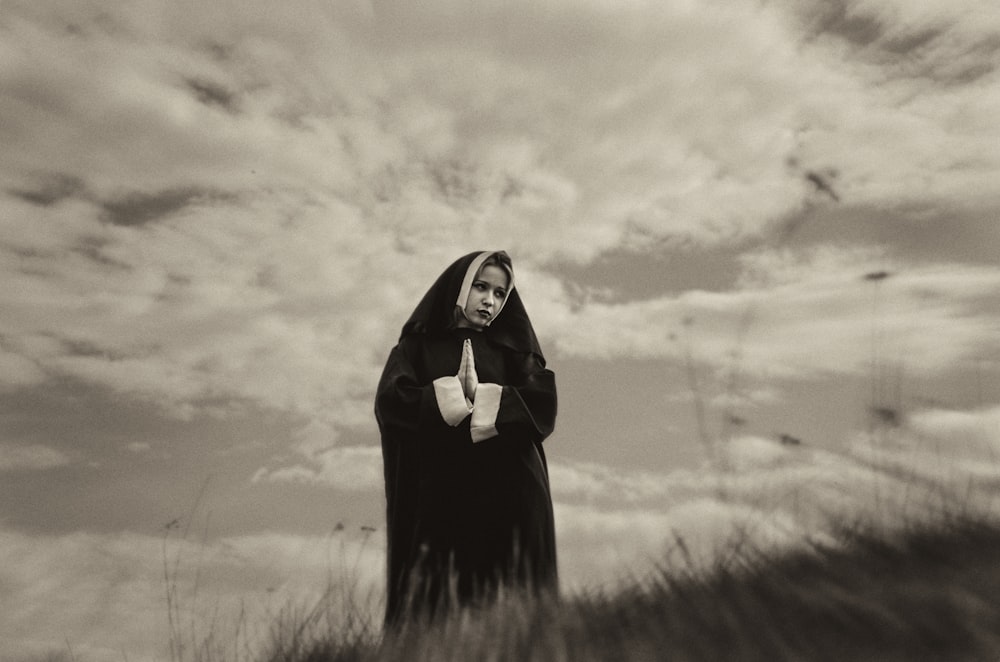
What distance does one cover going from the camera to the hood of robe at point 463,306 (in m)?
5.91

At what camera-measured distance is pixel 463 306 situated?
5922mm

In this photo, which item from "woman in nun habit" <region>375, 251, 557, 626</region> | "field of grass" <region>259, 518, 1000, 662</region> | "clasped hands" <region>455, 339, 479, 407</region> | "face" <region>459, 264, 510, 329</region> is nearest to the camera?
"field of grass" <region>259, 518, 1000, 662</region>

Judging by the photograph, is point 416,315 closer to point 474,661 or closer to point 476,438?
point 476,438

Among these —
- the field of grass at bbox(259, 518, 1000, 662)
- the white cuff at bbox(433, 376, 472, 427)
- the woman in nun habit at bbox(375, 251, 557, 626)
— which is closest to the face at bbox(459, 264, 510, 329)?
the woman in nun habit at bbox(375, 251, 557, 626)

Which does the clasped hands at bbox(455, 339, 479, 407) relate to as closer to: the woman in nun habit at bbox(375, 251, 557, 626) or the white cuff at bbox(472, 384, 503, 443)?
the woman in nun habit at bbox(375, 251, 557, 626)

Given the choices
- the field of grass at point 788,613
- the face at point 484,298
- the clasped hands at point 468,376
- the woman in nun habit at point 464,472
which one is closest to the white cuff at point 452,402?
the woman in nun habit at point 464,472

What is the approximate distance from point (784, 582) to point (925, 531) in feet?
2.28

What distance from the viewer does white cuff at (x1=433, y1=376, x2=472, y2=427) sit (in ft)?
17.4

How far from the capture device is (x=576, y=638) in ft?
11.0

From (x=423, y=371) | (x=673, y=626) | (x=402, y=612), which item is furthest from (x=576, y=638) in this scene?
(x=423, y=371)

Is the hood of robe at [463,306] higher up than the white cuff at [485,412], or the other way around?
the hood of robe at [463,306]

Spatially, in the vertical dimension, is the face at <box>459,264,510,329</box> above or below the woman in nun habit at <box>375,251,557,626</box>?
above

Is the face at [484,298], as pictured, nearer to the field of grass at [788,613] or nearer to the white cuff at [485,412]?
the white cuff at [485,412]

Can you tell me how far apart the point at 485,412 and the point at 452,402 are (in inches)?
7.3
